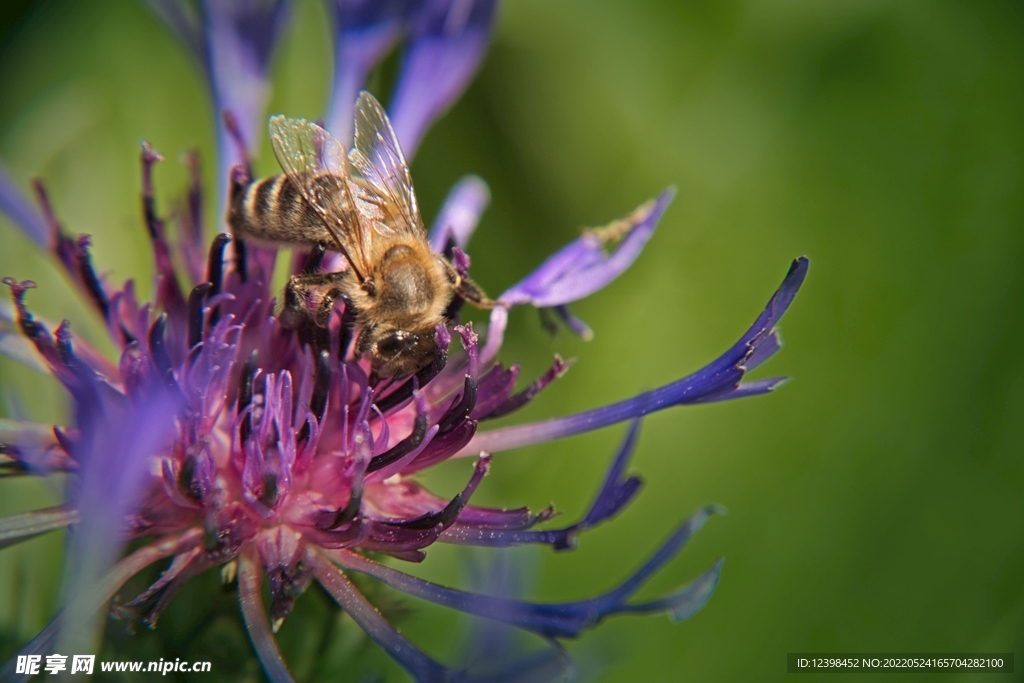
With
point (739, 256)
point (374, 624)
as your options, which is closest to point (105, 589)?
point (374, 624)

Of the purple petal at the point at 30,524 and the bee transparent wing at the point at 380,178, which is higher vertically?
the bee transparent wing at the point at 380,178

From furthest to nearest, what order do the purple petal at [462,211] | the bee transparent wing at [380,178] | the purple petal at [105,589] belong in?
1. the purple petal at [462,211]
2. the bee transparent wing at [380,178]
3. the purple petal at [105,589]

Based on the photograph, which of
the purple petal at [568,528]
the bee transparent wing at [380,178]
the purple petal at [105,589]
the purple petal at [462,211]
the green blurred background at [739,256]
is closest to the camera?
the purple petal at [105,589]

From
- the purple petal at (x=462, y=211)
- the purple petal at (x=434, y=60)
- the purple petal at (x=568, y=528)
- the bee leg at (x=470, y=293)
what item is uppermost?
the purple petal at (x=434, y=60)

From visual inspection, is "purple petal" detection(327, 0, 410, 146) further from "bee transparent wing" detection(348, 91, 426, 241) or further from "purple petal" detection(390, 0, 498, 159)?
"bee transparent wing" detection(348, 91, 426, 241)

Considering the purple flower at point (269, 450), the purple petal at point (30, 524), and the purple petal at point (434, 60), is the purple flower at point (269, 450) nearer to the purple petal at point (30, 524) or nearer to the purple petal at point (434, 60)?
the purple petal at point (30, 524)

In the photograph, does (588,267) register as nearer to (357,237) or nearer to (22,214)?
(357,237)

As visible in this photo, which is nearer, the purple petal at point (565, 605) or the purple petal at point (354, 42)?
the purple petal at point (565, 605)

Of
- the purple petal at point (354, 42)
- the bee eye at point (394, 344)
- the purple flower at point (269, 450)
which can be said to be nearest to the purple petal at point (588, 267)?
the purple flower at point (269, 450)
